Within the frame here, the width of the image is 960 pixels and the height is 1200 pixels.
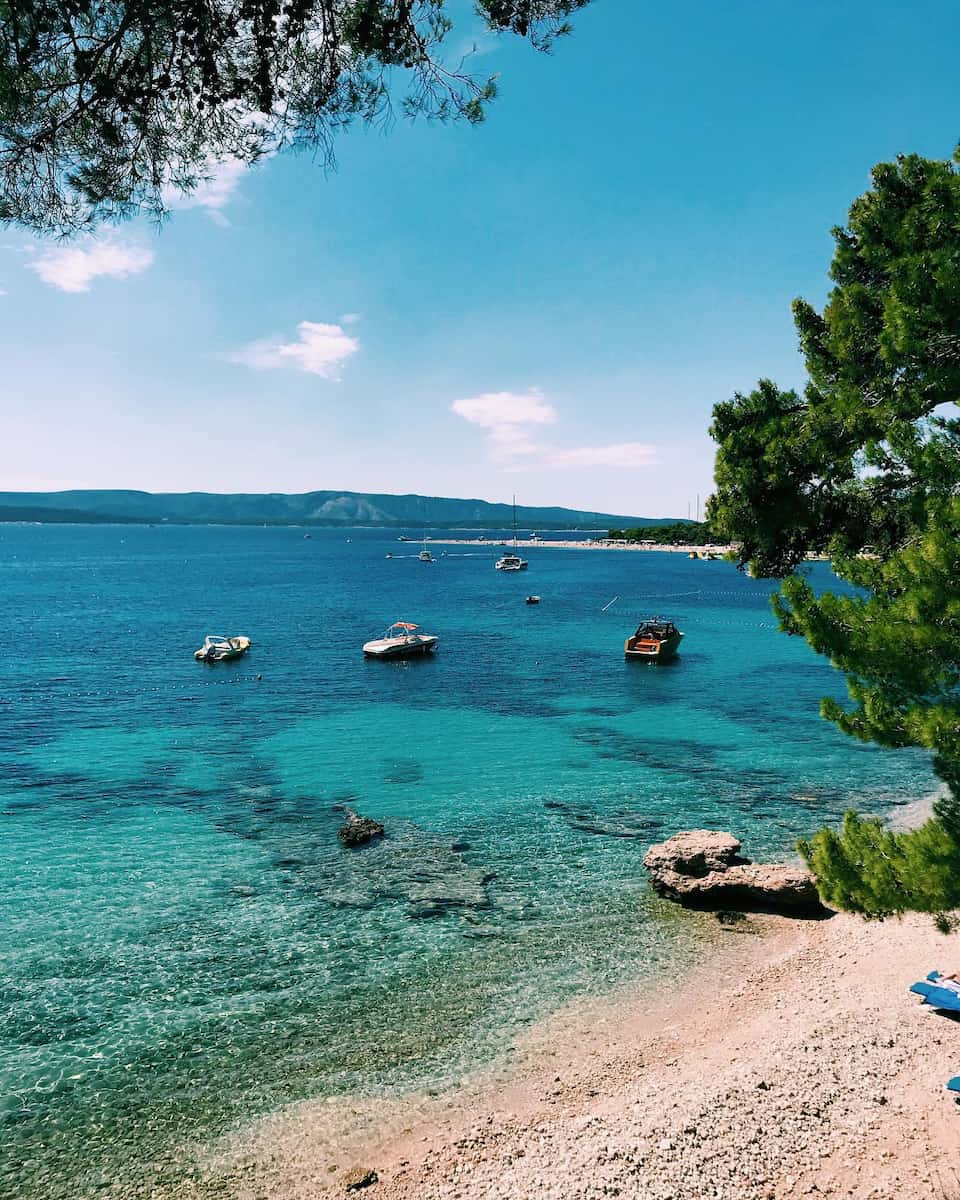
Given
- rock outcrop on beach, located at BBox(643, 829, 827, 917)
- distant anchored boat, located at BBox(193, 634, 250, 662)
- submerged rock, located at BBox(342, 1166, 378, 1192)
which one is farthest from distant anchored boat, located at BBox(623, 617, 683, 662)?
submerged rock, located at BBox(342, 1166, 378, 1192)

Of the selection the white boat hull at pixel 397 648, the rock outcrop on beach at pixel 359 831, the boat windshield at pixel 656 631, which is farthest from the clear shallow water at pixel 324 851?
the boat windshield at pixel 656 631

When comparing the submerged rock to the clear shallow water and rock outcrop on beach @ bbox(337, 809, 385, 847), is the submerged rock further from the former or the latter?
rock outcrop on beach @ bbox(337, 809, 385, 847)

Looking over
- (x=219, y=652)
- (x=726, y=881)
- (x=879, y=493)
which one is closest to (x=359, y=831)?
(x=726, y=881)

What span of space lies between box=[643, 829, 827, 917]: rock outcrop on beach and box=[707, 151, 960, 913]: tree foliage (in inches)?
450

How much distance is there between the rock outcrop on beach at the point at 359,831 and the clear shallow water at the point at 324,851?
2.77 ft

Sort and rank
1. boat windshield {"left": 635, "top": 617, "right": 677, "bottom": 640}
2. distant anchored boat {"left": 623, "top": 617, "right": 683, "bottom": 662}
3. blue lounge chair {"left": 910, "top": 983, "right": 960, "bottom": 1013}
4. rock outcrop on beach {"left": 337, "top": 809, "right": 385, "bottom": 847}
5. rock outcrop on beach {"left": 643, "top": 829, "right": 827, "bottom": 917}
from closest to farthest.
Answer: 1. blue lounge chair {"left": 910, "top": 983, "right": 960, "bottom": 1013}
2. rock outcrop on beach {"left": 643, "top": 829, "right": 827, "bottom": 917}
3. rock outcrop on beach {"left": 337, "top": 809, "right": 385, "bottom": 847}
4. distant anchored boat {"left": 623, "top": 617, "right": 683, "bottom": 662}
5. boat windshield {"left": 635, "top": 617, "right": 677, "bottom": 640}

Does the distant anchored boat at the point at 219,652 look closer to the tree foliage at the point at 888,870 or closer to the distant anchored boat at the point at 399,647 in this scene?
the distant anchored boat at the point at 399,647

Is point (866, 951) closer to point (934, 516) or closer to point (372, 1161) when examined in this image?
point (372, 1161)

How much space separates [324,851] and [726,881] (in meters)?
13.0

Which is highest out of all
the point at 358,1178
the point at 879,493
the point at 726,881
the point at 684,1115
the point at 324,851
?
the point at 879,493

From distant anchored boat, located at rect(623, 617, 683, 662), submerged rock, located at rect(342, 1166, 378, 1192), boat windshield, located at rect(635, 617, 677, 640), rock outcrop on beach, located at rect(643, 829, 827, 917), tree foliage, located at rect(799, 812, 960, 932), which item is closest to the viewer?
tree foliage, located at rect(799, 812, 960, 932)

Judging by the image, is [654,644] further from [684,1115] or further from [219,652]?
[684,1115]

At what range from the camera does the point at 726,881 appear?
67.9 ft

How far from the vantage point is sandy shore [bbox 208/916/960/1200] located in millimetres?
10961
